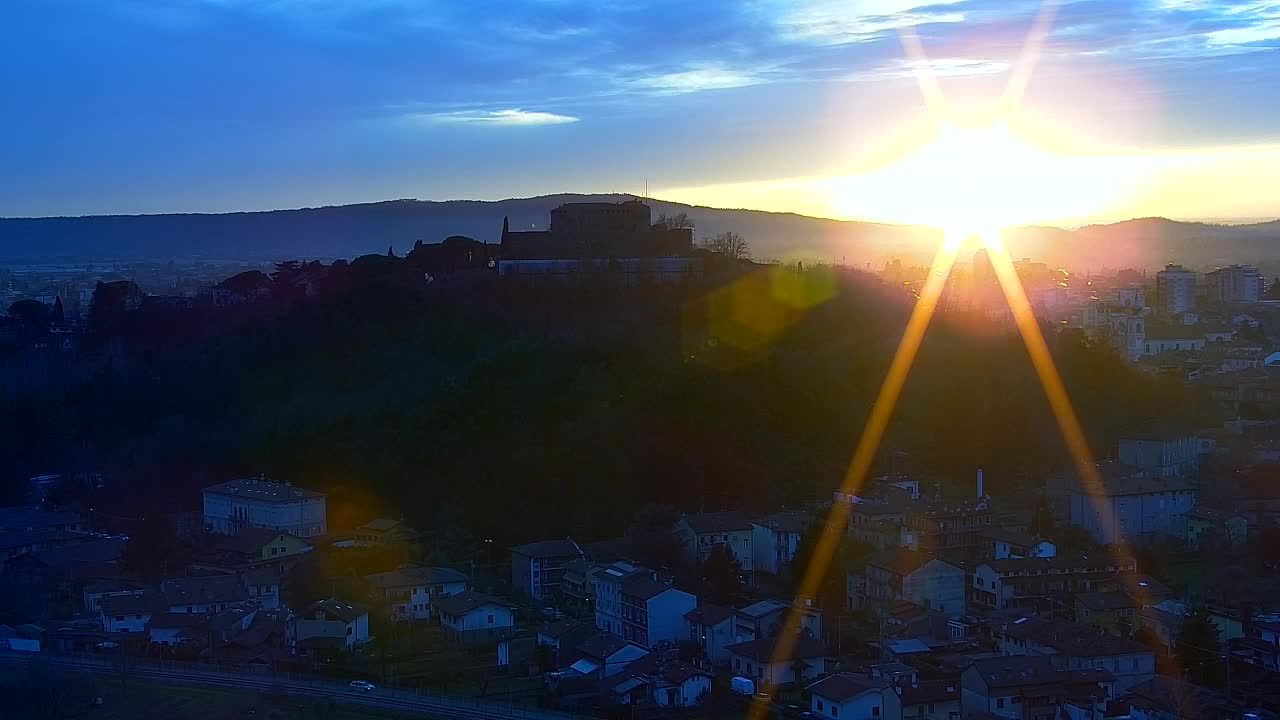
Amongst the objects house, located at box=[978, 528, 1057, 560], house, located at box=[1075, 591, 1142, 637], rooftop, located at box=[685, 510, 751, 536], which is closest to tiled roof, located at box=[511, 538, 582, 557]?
rooftop, located at box=[685, 510, 751, 536]

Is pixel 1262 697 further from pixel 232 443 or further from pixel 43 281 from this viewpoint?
pixel 43 281

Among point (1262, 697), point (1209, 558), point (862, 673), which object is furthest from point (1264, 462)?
point (862, 673)

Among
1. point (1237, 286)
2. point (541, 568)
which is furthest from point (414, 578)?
point (1237, 286)

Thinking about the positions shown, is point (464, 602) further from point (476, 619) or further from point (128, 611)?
point (128, 611)

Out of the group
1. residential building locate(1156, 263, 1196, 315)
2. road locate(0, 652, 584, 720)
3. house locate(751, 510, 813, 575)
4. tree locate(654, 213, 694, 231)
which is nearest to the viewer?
road locate(0, 652, 584, 720)

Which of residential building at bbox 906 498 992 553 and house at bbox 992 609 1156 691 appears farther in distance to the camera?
residential building at bbox 906 498 992 553

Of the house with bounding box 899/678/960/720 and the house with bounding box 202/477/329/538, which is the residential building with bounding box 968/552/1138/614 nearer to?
the house with bounding box 899/678/960/720
